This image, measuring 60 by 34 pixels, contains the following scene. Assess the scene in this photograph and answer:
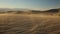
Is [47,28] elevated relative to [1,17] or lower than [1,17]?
lower

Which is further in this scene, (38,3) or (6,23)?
(38,3)

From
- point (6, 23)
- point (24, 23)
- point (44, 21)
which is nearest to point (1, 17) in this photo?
point (6, 23)

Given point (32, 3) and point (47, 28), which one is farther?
point (32, 3)

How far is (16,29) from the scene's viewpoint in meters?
0.82

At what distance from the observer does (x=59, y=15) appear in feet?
2.98

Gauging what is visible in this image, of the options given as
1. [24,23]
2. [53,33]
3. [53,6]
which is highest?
[53,6]

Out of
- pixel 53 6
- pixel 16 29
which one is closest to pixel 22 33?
pixel 16 29

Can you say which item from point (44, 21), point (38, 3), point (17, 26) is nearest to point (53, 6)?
point (38, 3)

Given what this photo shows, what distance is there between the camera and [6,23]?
0.83m

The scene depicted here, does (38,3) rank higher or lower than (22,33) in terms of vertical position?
higher

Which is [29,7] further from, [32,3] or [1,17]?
[1,17]

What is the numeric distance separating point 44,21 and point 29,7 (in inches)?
11.8

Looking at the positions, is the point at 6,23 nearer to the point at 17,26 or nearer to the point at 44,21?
the point at 17,26

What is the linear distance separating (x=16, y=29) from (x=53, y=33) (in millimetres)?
266
